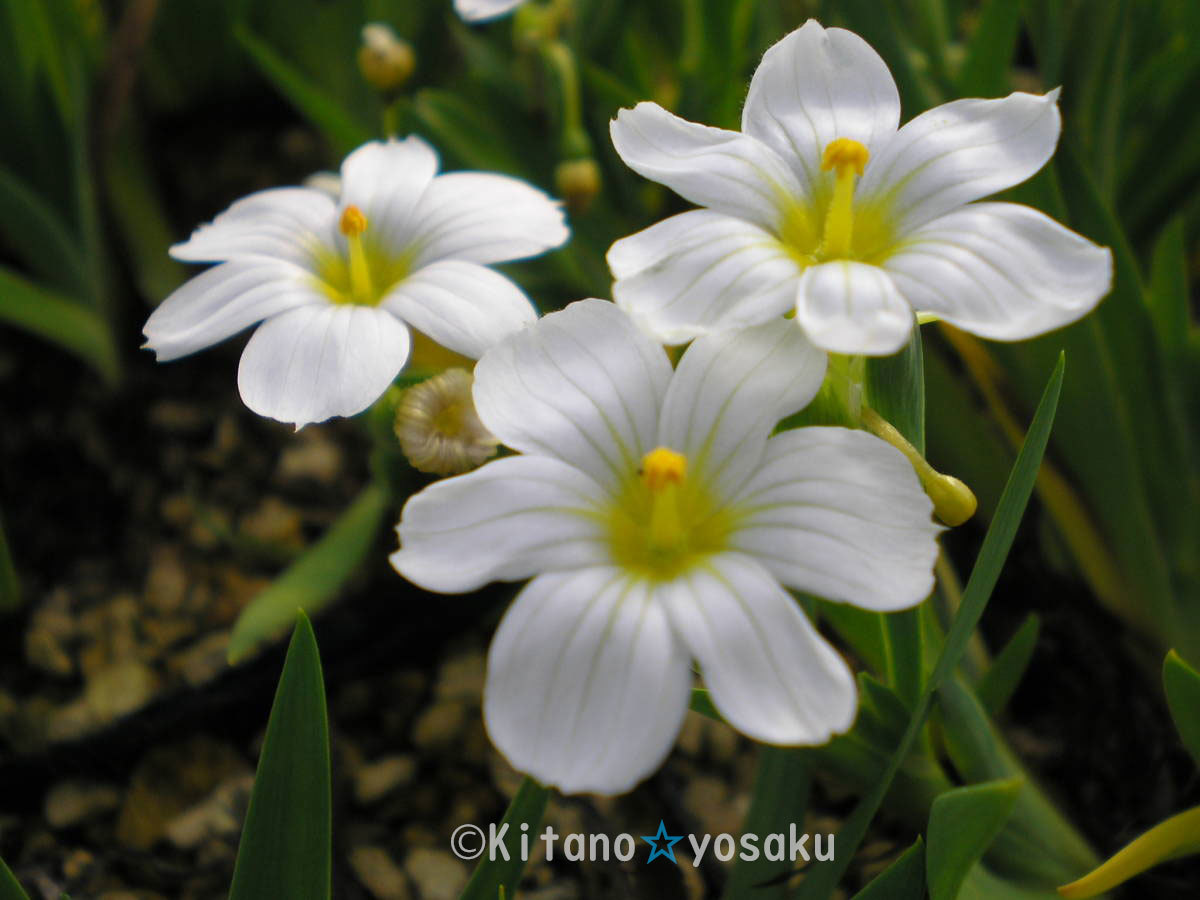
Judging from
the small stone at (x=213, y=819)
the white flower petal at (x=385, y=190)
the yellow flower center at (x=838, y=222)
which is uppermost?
the yellow flower center at (x=838, y=222)

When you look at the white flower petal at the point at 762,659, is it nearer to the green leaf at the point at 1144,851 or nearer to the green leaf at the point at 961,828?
the green leaf at the point at 961,828

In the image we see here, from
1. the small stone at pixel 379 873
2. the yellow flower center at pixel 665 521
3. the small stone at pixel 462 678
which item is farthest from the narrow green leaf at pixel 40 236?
the yellow flower center at pixel 665 521

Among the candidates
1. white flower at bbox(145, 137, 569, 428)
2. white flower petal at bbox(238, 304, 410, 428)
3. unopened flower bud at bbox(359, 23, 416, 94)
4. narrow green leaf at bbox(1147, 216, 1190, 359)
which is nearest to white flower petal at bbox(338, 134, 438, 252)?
white flower at bbox(145, 137, 569, 428)

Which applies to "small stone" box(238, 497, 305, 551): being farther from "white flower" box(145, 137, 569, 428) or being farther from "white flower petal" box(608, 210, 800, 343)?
"white flower petal" box(608, 210, 800, 343)

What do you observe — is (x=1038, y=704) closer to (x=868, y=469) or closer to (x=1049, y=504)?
(x=1049, y=504)

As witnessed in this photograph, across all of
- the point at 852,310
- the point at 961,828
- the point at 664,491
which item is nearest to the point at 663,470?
the point at 664,491

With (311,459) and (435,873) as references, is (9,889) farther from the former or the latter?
(311,459)
